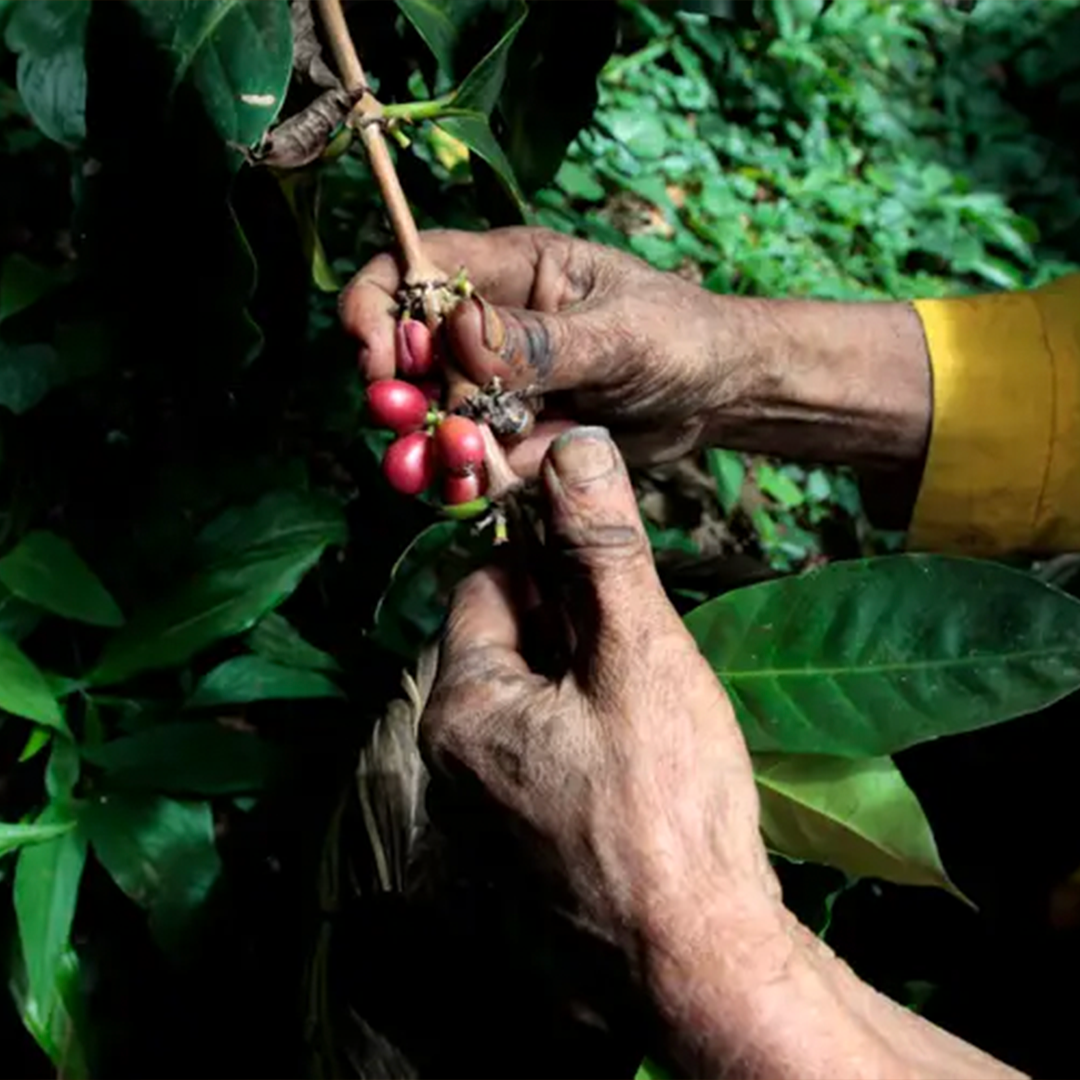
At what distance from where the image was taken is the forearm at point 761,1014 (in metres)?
0.69

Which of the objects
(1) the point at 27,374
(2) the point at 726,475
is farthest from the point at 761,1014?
(2) the point at 726,475

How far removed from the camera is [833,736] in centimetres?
88

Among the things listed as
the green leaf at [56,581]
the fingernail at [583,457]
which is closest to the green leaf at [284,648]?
the green leaf at [56,581]

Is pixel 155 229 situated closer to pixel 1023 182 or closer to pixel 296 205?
pixel 296 205

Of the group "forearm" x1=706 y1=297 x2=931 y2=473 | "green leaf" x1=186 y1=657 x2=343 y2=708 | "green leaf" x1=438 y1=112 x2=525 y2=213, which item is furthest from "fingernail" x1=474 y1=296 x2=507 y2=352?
"green leaf" x1=186 y1=657 x2=343 y2=708

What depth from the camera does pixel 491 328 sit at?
893 mm

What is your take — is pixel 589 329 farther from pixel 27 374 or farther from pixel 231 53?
pixel 27 374

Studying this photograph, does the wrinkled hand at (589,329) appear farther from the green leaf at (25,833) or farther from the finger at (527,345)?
the green leaf at (25,833)

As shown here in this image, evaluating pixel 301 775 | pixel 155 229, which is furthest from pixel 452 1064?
pixel 155 229

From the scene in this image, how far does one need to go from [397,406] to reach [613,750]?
289 millimetres

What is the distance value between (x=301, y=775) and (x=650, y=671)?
0.60 meters

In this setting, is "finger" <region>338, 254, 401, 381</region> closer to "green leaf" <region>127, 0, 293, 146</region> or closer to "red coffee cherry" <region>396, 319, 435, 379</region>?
"red coffee cherry" <region>396, 319, 435, 379</region>

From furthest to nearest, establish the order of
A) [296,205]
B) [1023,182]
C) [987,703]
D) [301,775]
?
[1023,182], [301,775], [296,205], [987,703]

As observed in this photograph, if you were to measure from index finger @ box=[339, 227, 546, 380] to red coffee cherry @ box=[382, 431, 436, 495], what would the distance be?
10 centimetres
